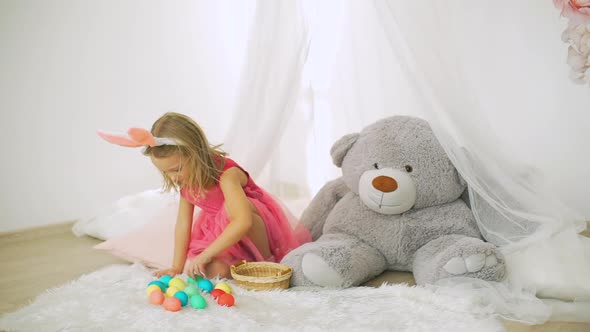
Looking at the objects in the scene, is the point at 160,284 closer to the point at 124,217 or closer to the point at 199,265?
the point at 199,265

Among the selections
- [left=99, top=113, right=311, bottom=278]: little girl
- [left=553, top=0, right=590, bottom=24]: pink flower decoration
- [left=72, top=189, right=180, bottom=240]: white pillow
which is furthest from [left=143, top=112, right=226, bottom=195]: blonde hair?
[left=553, top=0, right=590, bottom=24]: pink flower decoration

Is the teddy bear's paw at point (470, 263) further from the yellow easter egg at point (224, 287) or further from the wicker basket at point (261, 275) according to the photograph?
the yellow easter egg at point (224, 287)

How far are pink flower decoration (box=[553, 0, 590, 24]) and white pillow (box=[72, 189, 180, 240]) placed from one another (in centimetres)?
155

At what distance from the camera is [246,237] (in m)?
1.69

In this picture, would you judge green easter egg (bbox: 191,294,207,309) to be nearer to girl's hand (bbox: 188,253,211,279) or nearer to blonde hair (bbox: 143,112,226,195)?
girl's hand (bbox: 188,253,211,279)

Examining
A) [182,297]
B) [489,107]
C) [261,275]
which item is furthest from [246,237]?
[489,107]

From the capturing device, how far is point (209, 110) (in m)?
3.12

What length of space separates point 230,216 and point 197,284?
243 millimetres

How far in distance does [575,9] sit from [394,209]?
3.56ft

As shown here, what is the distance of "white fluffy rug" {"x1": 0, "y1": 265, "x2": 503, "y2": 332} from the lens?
1224 millimetres

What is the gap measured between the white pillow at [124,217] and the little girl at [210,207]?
45 cm

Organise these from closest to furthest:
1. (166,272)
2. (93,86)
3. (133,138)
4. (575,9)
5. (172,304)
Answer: (172,304) → (133,138) → (166,272) → (575,9) → (93,86)

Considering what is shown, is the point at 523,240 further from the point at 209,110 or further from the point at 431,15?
the point at 209,110

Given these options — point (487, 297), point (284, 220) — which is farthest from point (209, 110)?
point (487, 297)
